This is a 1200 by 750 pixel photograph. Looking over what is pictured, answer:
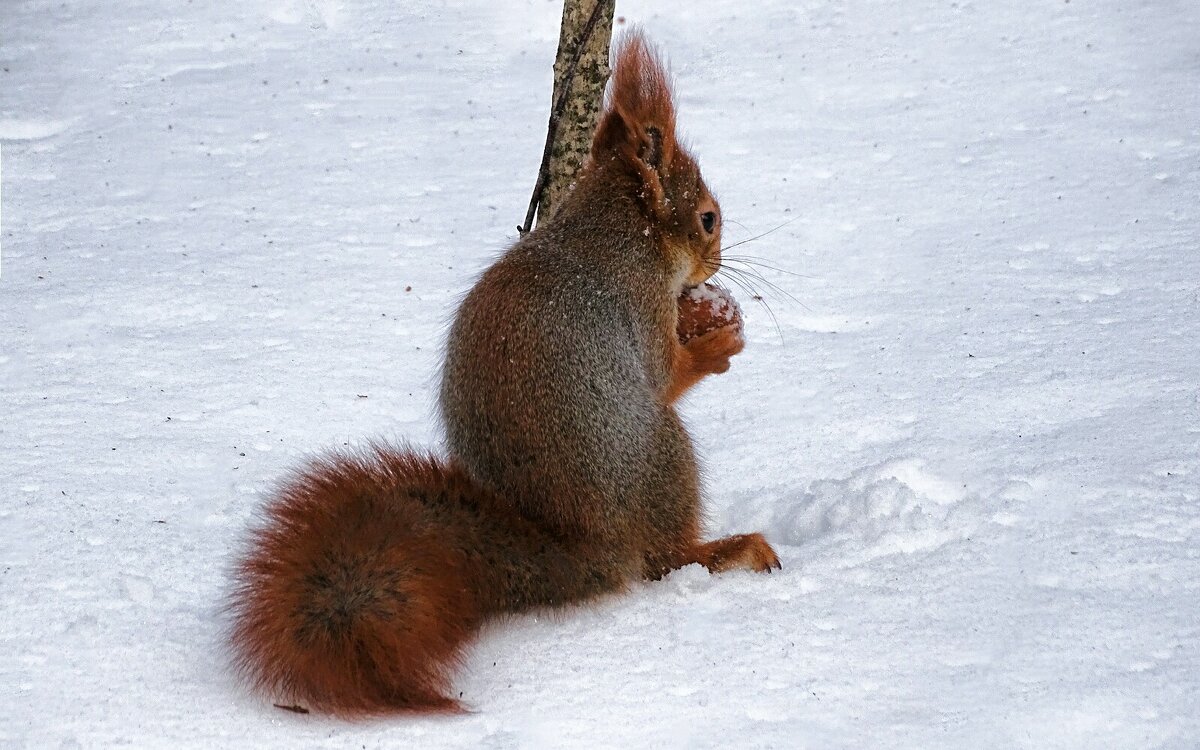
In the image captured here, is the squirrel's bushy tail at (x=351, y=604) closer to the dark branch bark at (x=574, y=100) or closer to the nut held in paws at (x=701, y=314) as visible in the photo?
the nut held in paws at (x=701, y=314)

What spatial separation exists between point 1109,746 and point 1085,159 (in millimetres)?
3063

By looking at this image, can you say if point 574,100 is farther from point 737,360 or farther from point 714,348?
point 714,348

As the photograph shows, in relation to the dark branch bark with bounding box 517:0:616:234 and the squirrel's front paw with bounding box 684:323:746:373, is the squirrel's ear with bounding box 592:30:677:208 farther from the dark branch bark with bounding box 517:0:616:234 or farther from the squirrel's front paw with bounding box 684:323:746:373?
the dark branch bark with bounding box 517:0:616:234

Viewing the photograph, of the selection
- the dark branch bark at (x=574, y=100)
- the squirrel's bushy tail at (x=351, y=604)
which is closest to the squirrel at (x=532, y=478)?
the squirrel's bushy tail at (x=351, y=604)

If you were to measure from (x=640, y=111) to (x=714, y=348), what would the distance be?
50 centimetres

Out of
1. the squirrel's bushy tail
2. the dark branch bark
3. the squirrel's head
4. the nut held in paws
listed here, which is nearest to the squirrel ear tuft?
the squirrel's head

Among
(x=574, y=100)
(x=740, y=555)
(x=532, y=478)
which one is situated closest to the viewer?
(x=532, y=478)

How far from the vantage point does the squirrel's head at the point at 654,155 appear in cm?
251

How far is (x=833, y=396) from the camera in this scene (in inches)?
125

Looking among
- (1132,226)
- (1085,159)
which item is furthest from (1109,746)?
(1085,159)

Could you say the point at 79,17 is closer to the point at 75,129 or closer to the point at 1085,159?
the point at 75,129

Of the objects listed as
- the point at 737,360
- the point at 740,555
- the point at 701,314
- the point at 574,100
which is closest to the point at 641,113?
the point at 701,314

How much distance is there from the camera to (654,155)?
8.36 feet

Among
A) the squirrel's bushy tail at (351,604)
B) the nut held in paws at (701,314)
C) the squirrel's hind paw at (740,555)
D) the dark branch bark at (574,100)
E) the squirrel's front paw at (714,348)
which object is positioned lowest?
the squirrel's hind paw at (740,555)
